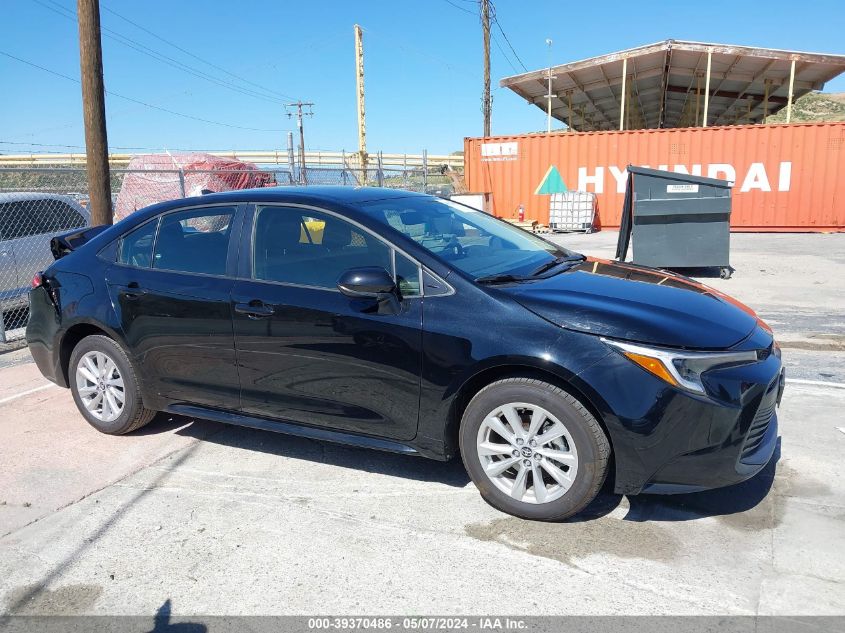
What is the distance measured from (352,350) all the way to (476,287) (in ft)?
2.39

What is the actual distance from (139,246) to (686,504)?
360 cm

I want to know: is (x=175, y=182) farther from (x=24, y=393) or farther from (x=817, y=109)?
(x=817, y=109)

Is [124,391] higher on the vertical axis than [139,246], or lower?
lower

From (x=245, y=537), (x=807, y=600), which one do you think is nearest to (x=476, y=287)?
(x=245, y=537)

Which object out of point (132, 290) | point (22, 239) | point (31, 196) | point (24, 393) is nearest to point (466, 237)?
point (132, 290)

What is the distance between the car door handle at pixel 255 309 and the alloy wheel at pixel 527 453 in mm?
1355

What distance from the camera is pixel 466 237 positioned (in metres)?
4.04

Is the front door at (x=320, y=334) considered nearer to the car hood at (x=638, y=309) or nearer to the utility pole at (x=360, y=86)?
the car hood at (x=638, y=309)

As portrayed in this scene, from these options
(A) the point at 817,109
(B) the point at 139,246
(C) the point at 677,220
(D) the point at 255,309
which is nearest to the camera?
(D) the point at 255,309

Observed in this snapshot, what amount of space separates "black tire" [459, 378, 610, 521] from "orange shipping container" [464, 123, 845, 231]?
17529 mm

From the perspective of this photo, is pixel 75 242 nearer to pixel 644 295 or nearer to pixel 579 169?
pixel 644 295

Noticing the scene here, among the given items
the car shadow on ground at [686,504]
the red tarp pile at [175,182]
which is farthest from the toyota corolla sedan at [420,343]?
the red tarp pile at [175,182]

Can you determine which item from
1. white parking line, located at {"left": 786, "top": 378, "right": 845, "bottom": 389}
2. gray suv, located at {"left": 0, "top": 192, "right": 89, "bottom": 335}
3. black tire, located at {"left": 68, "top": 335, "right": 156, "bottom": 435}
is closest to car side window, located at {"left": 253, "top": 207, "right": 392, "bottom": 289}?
black tire, located at {"left": 68, "top": 335, "right": 156, "bottom": 435}

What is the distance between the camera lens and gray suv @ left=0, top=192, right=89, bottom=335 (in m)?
8.37
